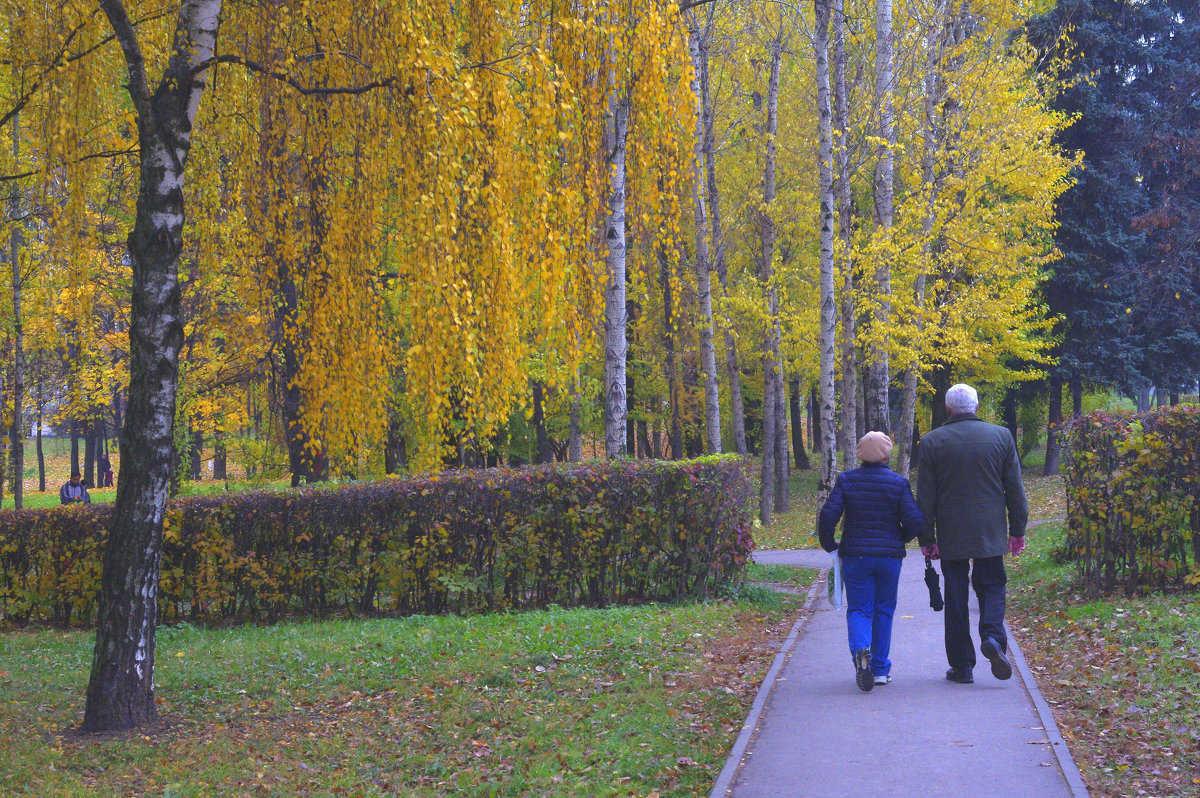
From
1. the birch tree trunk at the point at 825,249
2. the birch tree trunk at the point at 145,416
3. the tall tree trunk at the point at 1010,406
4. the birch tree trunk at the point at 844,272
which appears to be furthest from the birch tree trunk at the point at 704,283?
the tall tree trunk at the point at 1010,406

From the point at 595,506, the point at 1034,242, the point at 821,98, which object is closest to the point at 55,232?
the point at 595,506

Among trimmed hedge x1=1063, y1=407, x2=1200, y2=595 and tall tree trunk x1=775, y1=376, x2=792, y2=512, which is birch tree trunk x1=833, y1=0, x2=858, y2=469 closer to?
trimmed hedge x1=1063, y1=407, x2=1200, y2=595

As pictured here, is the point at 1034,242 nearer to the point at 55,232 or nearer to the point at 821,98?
the point at 821,98

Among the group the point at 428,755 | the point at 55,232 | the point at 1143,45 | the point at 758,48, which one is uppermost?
the point at 1143,45

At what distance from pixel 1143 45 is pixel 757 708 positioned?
32.2 meters

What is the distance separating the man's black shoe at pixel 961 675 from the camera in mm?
6598

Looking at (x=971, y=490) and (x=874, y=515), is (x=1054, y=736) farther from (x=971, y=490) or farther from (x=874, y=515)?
(x=874, y=515)

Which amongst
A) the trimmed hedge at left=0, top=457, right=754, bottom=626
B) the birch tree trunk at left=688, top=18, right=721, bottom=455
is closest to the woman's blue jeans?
the trimmed hedge at left=0, top=457, right=754, bottom=626

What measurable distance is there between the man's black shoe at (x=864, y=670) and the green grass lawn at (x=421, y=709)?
0.79 m

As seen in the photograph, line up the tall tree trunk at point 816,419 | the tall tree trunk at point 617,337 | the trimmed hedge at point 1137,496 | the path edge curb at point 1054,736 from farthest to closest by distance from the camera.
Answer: the tall tree trunk at point 816,419
the tall tree trunk at point 617,337
the trimmed hedge at point 1137,496
the path edge curb at point 1054,736

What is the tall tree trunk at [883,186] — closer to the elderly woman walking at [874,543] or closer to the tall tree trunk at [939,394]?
the tall tree trunk at [939,394]

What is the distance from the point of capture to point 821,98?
51.0 ft

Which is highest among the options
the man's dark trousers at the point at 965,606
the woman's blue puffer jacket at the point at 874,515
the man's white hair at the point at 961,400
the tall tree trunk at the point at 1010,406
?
the tall tree trunk at the point at 1010,406

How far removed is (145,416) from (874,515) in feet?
16.1
